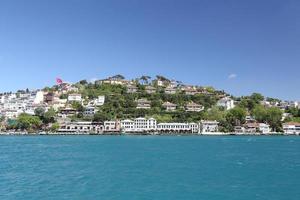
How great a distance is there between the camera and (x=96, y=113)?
327ft

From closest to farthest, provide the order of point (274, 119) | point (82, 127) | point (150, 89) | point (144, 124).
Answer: point (144, 124)
point (82, 127)
point (274, 119)
point (150, 89)

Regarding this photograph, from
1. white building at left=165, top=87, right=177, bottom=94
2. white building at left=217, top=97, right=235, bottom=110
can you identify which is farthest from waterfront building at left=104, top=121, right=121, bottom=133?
white building at left=217, top=97, right=235, bottom=110

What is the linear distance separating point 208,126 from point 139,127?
55.8 ft

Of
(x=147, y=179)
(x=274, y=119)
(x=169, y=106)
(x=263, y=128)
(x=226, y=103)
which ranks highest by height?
(x=226, y=103)

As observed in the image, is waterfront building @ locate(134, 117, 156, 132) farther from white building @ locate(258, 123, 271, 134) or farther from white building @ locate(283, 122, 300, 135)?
white building @ locate(283, 122, 300, 135)

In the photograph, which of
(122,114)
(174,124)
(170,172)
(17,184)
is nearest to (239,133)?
(174,124)

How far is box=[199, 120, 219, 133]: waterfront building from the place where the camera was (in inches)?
3774

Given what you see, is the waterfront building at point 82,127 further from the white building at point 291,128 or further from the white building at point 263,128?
the white building at point 291,128

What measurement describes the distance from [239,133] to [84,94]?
162 feet

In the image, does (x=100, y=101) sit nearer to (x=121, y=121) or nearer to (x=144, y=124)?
(x=121, y=121)

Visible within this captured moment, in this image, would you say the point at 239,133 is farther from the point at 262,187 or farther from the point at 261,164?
the point at 262,187

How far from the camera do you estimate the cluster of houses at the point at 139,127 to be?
95000 mm

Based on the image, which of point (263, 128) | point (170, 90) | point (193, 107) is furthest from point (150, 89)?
point (263, 128)

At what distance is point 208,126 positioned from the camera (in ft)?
317
